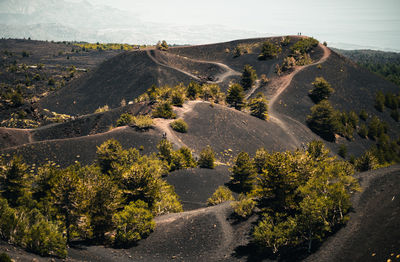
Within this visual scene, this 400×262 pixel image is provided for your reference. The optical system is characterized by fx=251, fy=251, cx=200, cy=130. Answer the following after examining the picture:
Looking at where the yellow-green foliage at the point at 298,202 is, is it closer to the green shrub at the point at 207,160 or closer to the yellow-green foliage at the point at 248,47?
the green shrub at the point at 207,160

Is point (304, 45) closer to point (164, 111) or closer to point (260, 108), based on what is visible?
point (260, 108)

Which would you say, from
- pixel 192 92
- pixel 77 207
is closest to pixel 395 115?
pixel 192 92

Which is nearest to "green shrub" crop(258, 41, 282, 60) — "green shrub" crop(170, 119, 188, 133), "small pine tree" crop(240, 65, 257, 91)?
"small pine tree" crop(240, 65, 257, 91)

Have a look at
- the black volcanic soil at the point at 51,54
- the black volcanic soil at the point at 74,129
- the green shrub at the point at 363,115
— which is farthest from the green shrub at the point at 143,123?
the black volcanic soil at the point at 51,54

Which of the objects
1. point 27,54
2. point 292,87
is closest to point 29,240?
point 292,87

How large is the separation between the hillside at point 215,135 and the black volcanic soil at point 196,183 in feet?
0.45

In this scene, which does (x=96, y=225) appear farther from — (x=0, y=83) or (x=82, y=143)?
(x=0, y=83)

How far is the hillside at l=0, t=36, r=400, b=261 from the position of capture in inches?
734

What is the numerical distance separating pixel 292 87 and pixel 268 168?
64.4 metres

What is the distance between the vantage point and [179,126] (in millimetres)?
47469

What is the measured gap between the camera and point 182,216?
80.3ft

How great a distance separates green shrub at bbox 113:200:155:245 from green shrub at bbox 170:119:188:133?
Answer: 26170mm

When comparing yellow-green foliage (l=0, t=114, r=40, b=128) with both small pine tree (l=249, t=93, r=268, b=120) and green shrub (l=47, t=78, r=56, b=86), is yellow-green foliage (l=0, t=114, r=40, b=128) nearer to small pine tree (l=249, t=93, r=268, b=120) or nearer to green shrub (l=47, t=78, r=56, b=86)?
green shrub (l=47, t=78, r=56, b=86)

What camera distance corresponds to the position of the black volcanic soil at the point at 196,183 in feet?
103
